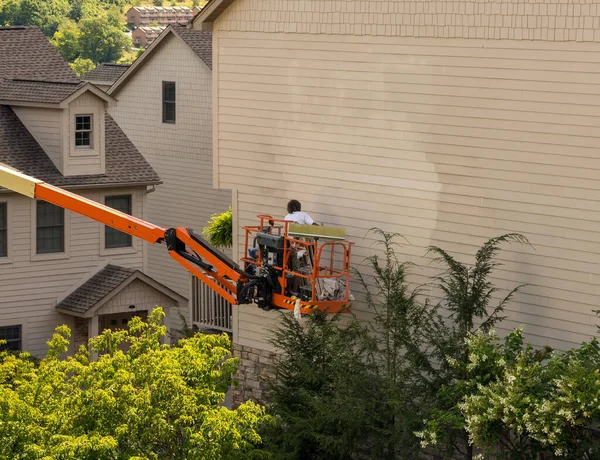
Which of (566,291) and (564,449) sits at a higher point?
(566,291)

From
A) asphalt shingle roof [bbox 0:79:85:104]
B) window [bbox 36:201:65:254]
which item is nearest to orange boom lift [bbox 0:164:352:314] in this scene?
window [bbox 36:201:65:254]

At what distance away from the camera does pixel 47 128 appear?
38094mm

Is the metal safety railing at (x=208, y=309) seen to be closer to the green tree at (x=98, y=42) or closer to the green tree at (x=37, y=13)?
the green tree at (x=98, y=42)

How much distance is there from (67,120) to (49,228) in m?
3.00

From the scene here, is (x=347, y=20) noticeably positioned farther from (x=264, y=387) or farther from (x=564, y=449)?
(x=564, y=449)

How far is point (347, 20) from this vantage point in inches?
1018

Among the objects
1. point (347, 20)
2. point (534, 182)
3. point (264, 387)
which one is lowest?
point (264, 387)

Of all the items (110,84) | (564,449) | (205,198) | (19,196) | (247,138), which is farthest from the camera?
(110,84)

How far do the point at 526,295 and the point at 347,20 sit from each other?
652 cm

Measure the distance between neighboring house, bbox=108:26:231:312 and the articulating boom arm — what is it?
16774mm

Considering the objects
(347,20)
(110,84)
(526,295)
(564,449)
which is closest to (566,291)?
(526,295)

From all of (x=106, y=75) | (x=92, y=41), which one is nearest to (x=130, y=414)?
(x=106, y=75)

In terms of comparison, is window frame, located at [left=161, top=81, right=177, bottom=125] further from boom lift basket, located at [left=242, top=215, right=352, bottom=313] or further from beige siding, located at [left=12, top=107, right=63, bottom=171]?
boom lift basket, located at [left=242, top=215, right=352, bottom=313]

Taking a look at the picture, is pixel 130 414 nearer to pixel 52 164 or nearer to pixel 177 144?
pixel 52 164
